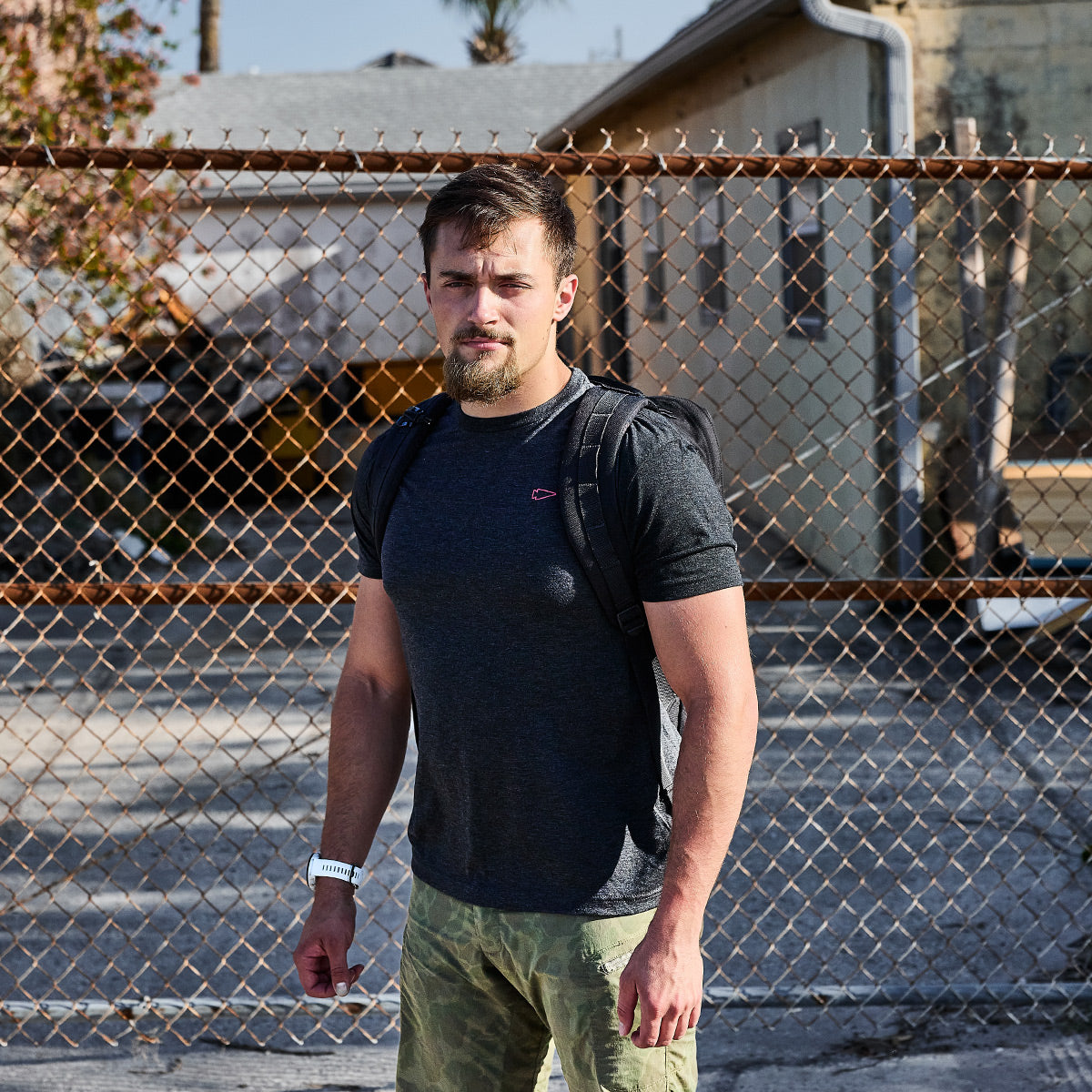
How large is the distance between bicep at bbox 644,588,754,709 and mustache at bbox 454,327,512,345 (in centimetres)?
47

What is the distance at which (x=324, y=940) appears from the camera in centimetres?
217

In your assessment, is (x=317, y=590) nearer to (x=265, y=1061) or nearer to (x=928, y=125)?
(x=265, y=1061)

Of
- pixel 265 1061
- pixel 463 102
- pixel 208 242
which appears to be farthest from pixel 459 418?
pixel 463 102

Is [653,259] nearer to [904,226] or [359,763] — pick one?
[904,226]

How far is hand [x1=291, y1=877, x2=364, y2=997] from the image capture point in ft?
7.11

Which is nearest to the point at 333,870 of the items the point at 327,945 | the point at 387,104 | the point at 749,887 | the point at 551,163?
the point at 327,945

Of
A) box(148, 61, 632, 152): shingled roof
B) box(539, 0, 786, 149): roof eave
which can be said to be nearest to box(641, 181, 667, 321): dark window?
box(539, 0, 786, 149): roof eave

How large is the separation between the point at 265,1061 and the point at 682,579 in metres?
2.12

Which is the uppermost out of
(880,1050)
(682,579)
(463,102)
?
(463,102)

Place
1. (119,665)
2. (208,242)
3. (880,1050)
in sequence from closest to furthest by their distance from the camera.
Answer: (880,1050) < (119,665) < (208,242)

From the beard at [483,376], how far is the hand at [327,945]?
0.89m

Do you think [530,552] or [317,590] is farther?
[317,590]

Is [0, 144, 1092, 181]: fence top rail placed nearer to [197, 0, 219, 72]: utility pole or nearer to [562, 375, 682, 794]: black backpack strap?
[562, 375, 682, 794]: black backpack strap

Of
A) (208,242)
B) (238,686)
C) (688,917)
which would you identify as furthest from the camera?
(208,242)
